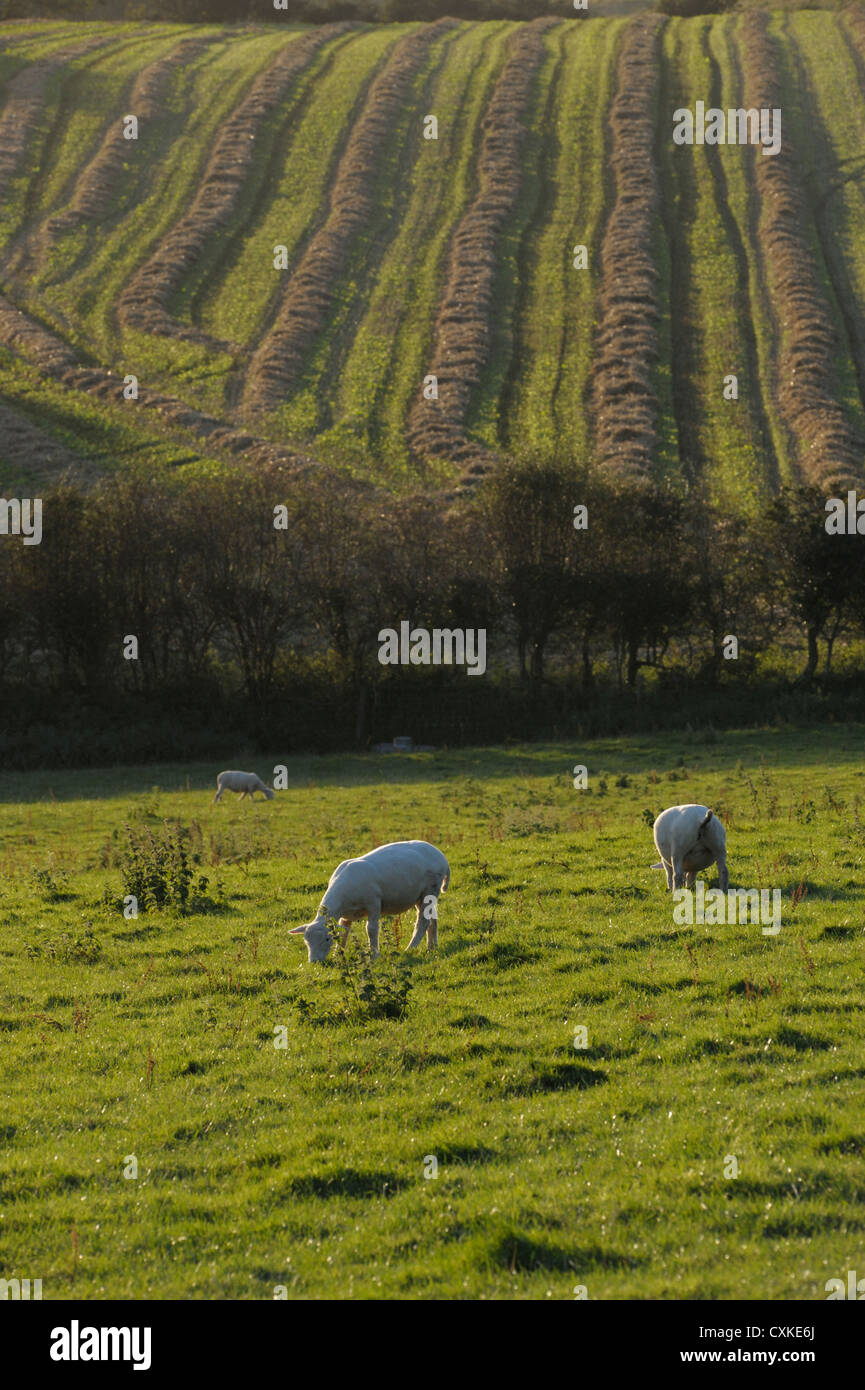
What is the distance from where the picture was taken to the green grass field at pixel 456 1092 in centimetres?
775

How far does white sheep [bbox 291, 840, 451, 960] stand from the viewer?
576 inches

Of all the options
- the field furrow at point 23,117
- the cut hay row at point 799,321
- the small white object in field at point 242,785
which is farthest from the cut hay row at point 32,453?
the cut hay row at point 799,321

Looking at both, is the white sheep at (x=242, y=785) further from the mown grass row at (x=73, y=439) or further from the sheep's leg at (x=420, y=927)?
the mown grass row at (x=73, y=439)

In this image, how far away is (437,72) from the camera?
116812mm

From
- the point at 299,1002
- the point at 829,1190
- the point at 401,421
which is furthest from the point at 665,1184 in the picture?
the point at 401,421

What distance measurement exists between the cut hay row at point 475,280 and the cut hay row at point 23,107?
134 feet

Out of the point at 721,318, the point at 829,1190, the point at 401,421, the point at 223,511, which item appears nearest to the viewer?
the point at 829,1190

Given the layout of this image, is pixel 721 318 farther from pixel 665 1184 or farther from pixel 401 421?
pixel 665 1184

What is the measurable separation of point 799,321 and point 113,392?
4613cm

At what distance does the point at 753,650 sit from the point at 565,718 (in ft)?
30.5

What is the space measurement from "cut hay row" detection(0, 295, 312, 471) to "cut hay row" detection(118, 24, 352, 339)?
6486mm

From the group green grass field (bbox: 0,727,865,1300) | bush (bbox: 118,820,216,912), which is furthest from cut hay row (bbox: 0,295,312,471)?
green grass field (bbox: 0,727,865,1300)

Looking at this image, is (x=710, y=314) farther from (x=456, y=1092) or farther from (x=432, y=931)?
(x=456, y=1092)

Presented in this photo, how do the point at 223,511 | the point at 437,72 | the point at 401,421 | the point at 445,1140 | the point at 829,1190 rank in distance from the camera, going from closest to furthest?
the point at 829,1190 < the point at 445,1140 < the point at 223,511 < the point at 401,421 < the point at 437,72
